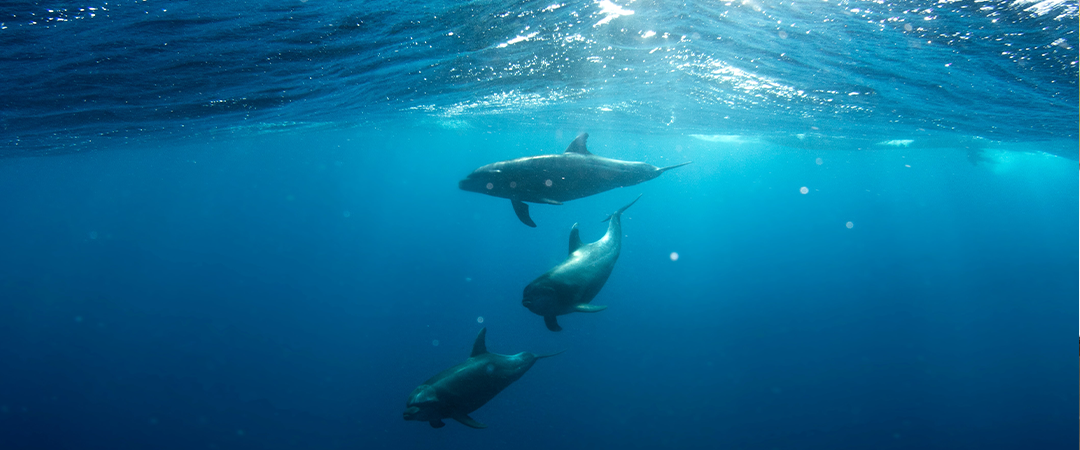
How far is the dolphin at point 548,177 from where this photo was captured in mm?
5449

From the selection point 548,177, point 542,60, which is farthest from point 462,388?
point 542,60

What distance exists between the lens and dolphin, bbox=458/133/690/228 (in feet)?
17.9

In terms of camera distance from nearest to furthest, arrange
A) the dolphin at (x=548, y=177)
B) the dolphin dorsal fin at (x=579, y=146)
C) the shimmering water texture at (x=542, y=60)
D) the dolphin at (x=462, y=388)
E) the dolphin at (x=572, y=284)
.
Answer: the dolphin at (x=548, y=177) < the dolphin at (x=572, y=284) < the dolphin dorsal fin at (x=579, y=146) < the dolphin at (x=462, y=388) < the shimmering water texture at (x=542, y=60)

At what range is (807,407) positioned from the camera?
23.1 m

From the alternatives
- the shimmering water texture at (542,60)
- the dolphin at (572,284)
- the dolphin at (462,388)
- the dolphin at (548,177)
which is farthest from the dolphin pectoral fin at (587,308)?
the shimmering water texture at (542,60)

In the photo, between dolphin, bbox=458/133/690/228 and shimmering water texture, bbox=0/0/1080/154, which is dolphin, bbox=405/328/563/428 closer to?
dolphin, bbox=458/133/690/228

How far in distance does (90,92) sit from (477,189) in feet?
50.8

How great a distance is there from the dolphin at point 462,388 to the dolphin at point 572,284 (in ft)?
4.52

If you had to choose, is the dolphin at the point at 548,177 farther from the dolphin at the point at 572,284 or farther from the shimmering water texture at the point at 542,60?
the shimmering water texture at the point at 542,60

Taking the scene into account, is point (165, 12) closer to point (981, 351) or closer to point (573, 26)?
point (573, 26)

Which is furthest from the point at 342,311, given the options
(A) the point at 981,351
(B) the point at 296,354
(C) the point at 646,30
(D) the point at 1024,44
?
(A) the point at 981,351

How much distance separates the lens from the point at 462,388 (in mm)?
6504

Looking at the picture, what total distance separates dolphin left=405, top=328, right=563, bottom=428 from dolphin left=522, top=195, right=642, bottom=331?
54.3 inches

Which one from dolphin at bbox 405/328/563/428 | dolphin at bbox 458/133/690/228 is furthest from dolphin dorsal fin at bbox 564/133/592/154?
dolphin at bbox 405/328/563/428
